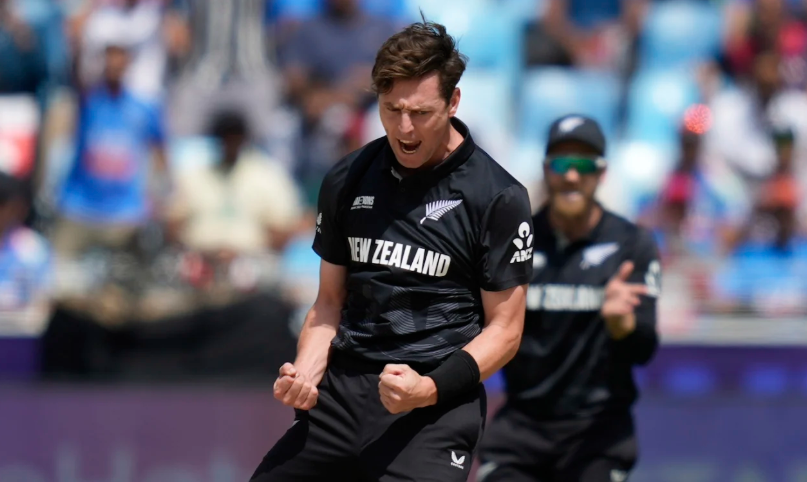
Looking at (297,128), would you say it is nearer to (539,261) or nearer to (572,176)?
(539,261)

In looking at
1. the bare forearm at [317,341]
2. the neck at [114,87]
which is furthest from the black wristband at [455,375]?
the neck at [114,87]

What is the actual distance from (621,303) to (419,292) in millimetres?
1274

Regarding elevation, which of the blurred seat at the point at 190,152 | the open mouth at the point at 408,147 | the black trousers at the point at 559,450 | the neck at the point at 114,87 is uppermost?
the neck at the point at 114,87

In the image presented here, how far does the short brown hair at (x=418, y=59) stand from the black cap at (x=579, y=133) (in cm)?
143

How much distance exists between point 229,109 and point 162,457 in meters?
3.55

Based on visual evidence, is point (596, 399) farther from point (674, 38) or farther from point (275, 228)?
point (674, 38)

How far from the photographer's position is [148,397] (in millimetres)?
7836

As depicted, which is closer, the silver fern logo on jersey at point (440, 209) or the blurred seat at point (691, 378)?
the silver fern logo on jersey at point (440, 209)

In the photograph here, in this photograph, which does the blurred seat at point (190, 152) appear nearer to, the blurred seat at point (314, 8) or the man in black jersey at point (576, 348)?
the blurred seat at point (314, 8)

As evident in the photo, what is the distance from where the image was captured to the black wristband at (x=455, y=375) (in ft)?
12.8

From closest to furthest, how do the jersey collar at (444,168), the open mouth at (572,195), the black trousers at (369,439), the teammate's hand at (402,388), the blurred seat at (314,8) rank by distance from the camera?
the teammate's hand at (402,388)
the black trousers at (369,439)
the jersey collar at (444,168)
the open mouth at (572,195)
the blurred seat at (314,8)

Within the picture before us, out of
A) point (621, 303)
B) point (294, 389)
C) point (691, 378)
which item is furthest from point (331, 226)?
point (691, 378)

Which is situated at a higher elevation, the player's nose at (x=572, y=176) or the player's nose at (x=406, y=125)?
the player's nose at (x=572, y=176)

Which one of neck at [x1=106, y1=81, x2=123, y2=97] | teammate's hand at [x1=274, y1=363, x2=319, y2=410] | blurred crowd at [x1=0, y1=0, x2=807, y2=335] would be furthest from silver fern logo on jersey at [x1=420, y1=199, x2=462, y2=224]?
neck at [x1=106, y1=81, x2=123, y2=97]
